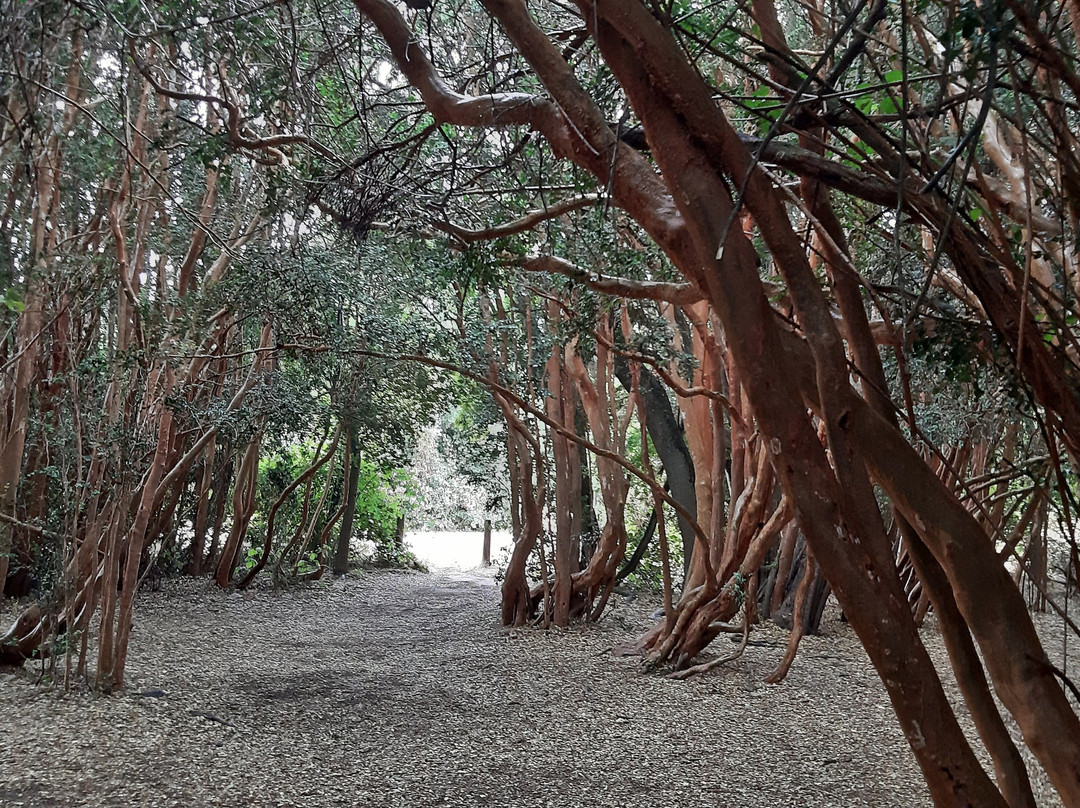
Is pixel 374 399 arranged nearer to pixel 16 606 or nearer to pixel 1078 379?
pixel 16 606

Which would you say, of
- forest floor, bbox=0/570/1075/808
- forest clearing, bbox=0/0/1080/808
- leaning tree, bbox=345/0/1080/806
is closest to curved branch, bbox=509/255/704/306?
forest clearing, bbox=0/0/1080/808

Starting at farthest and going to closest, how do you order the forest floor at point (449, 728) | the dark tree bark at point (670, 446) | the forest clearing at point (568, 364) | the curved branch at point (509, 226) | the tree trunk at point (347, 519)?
the tree trunk at point (347, 519) → the dark tree bark at point (670, 446) → the forest floor at point (449, 728) → the curved branch at point (509, 226) → the forest clearing at point (568, 364)

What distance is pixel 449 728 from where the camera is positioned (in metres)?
4.46

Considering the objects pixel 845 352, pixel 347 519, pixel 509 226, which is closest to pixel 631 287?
pixel 509 226

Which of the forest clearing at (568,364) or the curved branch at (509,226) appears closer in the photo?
the forest clearing at (568,364)

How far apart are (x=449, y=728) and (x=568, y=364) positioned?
3.32 meters

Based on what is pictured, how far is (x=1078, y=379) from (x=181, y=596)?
26.8 feet

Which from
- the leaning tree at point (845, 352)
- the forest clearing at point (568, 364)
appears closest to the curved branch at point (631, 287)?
the forest clearing at point (568, 364)

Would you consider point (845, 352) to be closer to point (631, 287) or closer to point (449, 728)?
point (631, 287)

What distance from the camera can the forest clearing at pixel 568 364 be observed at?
6.07 ft

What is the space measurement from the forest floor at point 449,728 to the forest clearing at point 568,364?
3cm

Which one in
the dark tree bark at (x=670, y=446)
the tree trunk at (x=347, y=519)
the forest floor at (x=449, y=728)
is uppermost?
the dark tree bark at (x=670, y=446)

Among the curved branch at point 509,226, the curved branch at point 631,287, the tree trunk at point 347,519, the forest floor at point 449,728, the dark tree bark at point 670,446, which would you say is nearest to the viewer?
the curved branch at point 509,226

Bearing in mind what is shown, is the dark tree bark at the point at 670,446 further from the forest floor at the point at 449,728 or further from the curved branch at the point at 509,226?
the curved branch at the point at 509,226
